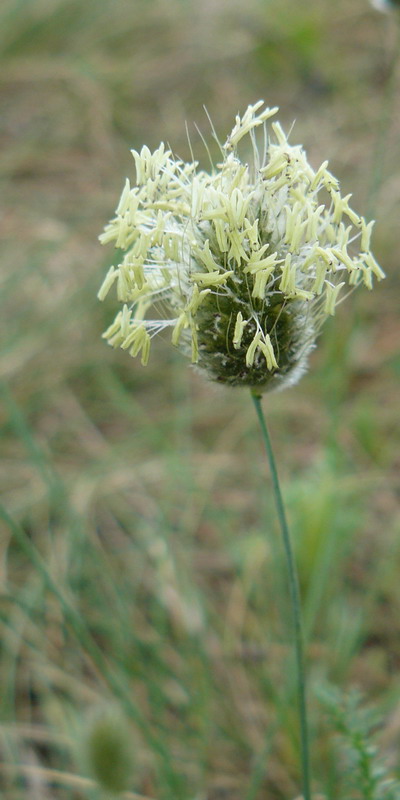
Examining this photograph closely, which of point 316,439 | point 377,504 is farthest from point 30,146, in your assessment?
point 377,504

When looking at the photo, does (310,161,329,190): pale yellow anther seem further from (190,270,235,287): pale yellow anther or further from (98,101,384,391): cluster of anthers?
(190,270,235,287): pale yellow anther

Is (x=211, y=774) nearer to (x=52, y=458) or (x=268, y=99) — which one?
(x=52, y=458)

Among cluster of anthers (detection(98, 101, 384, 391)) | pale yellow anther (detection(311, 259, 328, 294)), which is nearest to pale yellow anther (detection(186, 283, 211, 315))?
cluster of anthers (detection(98, 101, 384, 391))

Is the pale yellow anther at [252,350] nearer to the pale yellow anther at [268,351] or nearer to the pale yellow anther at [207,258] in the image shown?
the pale yellow anther at [268,351]

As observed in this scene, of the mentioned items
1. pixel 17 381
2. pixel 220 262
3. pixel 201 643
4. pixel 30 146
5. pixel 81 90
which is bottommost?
pixel 201 643

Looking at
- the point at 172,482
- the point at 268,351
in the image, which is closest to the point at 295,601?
the point at 268,351

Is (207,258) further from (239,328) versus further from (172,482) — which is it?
(172,482)

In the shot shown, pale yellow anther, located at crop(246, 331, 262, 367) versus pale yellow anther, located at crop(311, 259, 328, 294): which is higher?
pale yellow anther, located at crop(311, 259, 328, 294)
